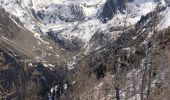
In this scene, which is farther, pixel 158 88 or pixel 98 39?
pixel 158 88

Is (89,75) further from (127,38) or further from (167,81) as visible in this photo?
(127,38)

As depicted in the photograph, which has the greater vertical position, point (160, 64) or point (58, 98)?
point (58, 98)

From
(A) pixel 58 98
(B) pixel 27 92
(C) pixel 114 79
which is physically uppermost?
(B) pixel 27 92

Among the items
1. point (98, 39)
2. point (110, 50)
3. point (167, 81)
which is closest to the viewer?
point (110, 50)

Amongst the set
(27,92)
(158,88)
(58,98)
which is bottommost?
(158,88)

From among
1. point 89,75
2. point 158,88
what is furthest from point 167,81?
point 89,75

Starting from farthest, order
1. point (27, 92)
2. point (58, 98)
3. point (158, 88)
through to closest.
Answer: point (27, 92) < point (58, 98) < point (158, 88)

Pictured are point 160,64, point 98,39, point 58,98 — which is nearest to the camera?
point 98,39

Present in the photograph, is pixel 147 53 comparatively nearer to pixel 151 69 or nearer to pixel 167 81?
pixel 151 69

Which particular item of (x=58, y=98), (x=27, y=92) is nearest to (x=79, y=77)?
(x=58, y=98)
